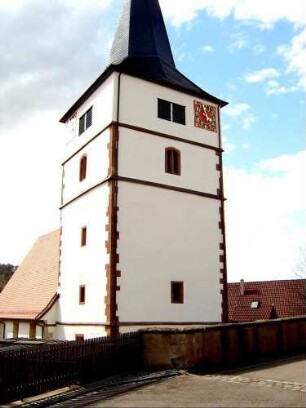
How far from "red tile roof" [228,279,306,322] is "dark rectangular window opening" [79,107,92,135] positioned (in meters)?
19.4

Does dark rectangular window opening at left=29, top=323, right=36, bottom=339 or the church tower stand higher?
the church tower

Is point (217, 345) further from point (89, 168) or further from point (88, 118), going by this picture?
point (88, 118)

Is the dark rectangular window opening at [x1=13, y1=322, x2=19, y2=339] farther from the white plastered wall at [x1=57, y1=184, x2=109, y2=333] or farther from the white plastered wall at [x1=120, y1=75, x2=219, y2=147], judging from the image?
the white plastered wall at [x1=120, y1=75, x2=219, y2=147]

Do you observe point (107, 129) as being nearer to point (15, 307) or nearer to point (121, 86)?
point (121, 86)

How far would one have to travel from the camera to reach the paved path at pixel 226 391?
9.09 m

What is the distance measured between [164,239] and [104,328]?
156 inches

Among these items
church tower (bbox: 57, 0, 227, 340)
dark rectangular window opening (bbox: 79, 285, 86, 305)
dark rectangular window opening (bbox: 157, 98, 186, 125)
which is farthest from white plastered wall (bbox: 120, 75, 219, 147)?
dark rectangular window opening (bbox: 79, 285, 86, 305)

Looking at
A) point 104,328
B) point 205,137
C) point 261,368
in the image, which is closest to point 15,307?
point 104,328

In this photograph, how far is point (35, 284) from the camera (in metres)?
24.7

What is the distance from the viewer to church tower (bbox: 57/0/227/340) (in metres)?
16.8

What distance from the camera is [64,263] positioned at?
20672 mm

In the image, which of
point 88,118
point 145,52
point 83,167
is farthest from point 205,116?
point 83,167

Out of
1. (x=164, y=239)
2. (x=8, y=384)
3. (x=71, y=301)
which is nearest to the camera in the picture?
(x=8, y=384)

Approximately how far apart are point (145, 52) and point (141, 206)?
8.24m
